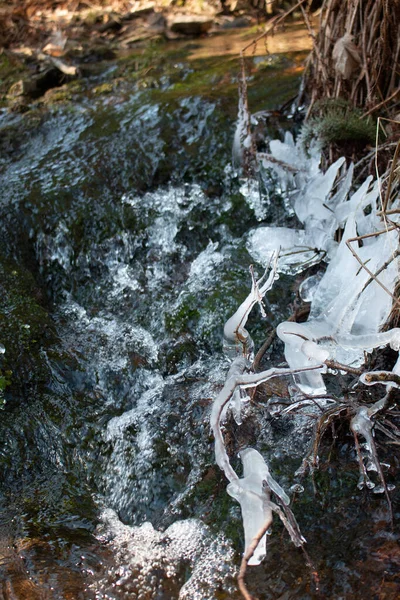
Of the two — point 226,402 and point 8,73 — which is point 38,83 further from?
point 226,402

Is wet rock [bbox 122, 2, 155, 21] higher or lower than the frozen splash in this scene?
higher

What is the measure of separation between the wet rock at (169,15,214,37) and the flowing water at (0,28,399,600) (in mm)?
1698

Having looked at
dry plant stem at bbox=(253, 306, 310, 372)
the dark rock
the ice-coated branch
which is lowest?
dry plant stem at bbox=(253, 306, 310, 372)

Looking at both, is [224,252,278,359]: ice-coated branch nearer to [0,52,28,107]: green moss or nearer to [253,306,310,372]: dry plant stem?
[253,306,310,372]: dry plant stem

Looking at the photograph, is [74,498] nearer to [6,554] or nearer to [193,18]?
[6,554]

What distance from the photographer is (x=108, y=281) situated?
3535 mm

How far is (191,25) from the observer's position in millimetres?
6309

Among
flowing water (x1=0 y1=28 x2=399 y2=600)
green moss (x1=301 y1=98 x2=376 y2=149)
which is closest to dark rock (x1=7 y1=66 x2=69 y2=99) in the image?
flowing water (x1=0 y1=28 x2=399 y2=600)

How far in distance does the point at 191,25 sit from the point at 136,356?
4652 mm

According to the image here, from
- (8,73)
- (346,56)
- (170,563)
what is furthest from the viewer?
(8,73)

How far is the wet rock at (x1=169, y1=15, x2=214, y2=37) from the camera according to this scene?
6309mm

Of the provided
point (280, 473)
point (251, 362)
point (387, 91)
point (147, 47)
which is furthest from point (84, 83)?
point (280, 473)

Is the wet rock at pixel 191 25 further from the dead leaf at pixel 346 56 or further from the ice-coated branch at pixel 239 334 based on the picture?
the ice-coated branch at pixel 239 334

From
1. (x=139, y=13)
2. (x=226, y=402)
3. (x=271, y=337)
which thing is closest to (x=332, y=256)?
(x=271, y=337)
